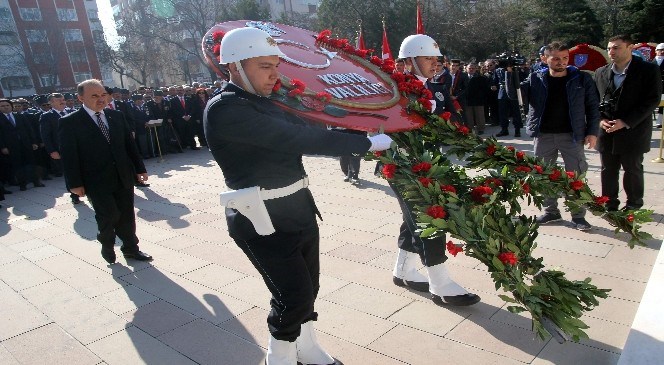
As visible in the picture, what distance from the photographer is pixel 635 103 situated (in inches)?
176

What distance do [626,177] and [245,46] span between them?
4.26 metres

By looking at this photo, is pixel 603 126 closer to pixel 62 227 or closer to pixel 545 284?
pixel 545 284

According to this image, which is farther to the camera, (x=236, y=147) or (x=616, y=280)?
(x=616, y=280)

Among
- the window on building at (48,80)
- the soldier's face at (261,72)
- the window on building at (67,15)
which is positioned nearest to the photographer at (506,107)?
the soldier's face at (261,72)

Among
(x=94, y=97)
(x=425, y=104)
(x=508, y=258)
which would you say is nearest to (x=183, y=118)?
(x=94, y=97)

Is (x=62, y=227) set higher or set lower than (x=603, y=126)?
lower

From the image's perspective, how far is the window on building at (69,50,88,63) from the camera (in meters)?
49.1

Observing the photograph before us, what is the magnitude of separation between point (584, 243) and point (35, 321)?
15.1 feet

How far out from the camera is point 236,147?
2.11m

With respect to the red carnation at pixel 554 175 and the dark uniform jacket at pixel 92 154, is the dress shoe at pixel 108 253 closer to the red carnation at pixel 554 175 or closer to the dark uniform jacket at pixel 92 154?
the dark uniform jacket at pixel 92 154

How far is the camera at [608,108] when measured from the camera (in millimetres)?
4602

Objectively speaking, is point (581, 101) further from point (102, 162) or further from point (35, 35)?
point (35, 35)

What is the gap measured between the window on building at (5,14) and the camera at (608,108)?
54.5 m

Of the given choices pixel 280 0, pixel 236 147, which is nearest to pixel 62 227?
pixel 236 147
